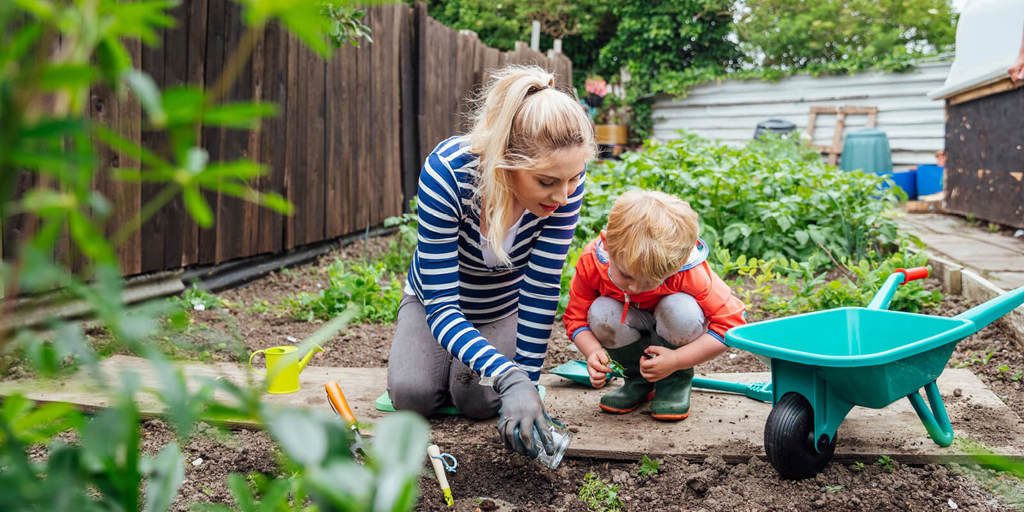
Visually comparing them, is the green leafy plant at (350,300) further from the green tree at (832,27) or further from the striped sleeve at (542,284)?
the green tree at (832,27)

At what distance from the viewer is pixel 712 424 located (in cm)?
211

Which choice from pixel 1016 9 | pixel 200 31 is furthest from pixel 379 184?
pixel 1016 9

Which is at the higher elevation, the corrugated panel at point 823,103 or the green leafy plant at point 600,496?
the corrugated panel at point 823,103

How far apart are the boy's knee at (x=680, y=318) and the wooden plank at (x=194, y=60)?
7.02 feet

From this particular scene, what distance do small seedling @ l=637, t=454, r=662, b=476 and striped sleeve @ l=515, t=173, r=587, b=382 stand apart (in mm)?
469

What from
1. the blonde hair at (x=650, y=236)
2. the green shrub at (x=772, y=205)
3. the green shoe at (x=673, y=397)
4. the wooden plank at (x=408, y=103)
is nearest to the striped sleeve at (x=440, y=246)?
the blonde hair at (x=650, y=236)

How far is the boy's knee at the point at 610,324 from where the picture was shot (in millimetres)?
2234

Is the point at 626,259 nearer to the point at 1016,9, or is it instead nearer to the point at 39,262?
the point at 39,262

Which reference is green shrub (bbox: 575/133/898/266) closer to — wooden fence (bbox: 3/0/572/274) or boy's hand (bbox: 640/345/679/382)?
wooden fence (bbox: 3/0/572/274)

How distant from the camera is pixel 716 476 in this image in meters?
1.81

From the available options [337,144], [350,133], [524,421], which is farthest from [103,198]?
[350,133]

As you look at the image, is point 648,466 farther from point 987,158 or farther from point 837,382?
point 987,158

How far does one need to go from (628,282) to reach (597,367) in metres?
0.27

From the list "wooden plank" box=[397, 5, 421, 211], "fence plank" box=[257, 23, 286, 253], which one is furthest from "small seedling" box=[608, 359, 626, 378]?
"wooden plank" box=[397, 5, 421, 211]
